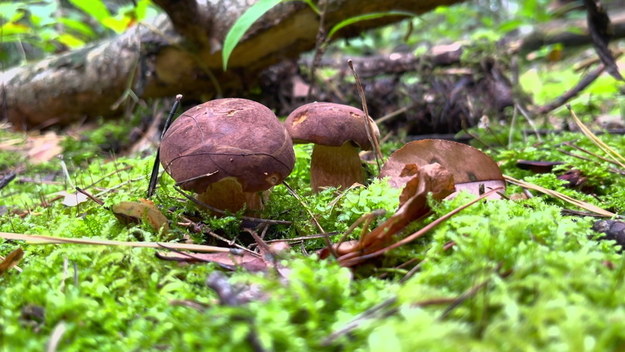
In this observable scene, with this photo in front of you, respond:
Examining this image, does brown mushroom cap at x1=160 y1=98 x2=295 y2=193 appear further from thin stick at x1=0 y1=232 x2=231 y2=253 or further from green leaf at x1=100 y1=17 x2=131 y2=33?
green leaf at x1=100 y1=17 x2=131 y2=33

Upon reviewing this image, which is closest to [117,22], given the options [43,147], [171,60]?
[171,60]

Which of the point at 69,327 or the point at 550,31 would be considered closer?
the point at 69,327

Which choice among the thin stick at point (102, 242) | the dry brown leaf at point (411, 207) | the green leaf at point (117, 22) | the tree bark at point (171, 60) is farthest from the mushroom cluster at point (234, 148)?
the green leaf at point (117, 22)

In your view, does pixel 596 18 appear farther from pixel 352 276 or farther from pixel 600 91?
pixel 352 276

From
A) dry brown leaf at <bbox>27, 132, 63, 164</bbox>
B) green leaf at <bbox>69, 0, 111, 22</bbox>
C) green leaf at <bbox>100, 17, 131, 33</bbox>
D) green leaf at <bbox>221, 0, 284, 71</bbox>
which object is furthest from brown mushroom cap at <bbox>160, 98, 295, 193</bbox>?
green leaf at <bbox>69, 0, 111, 22</bbox>

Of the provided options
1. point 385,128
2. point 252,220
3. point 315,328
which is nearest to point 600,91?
point 385,128

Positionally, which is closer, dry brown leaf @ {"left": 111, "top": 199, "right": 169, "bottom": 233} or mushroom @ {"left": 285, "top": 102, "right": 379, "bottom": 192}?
dry brown leaf @ {"left": 111, "top": 199, "right": 169, "bottom": 233}
